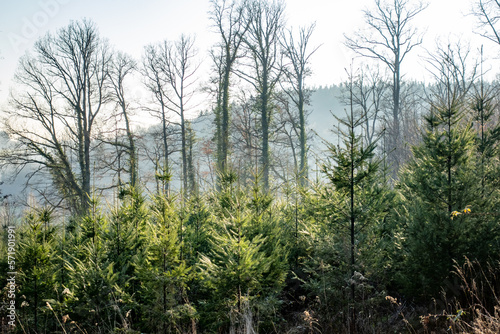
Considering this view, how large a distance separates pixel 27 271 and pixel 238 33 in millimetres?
19339

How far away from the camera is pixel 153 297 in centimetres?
578

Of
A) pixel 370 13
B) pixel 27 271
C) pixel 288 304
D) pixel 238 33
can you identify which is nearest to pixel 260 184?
pixel 288 304

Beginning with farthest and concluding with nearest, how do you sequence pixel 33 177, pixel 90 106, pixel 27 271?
1. pixel 90 106
2. pixel 33 177
3. pixel 27 271

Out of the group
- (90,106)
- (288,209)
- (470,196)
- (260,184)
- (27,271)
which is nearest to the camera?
(470,196)

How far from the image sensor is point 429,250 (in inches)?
225

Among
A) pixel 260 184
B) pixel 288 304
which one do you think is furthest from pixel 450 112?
pixel 288 304

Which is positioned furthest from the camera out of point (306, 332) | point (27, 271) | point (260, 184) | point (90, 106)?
point (90, 106)

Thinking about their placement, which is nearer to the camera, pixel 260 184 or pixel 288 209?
pixel 260 184

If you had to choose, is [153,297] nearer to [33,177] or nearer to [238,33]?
[33,177]

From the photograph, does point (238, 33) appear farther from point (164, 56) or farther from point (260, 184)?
point (260, 184)

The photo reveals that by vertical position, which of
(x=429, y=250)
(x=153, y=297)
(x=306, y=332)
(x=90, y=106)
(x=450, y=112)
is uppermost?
(x=90, y=106)

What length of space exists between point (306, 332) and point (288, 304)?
4.39 feet

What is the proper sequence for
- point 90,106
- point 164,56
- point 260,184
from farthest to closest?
point 164,56 < point 90,106 < point 260,184

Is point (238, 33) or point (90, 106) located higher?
point (238, 33)
